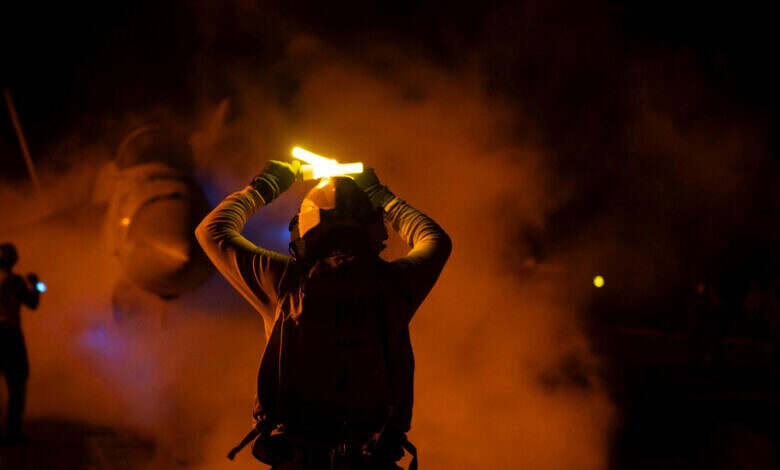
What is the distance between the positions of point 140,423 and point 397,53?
11.6 ft

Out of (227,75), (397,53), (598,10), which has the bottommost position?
(227,75)

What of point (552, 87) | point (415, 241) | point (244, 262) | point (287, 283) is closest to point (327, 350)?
point (287, 283)

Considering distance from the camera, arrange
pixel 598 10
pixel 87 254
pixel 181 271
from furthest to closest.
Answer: pixel 87 254 < pixel 598 10 < pixel 181 271

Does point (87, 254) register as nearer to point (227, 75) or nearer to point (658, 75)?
point (227, 75)

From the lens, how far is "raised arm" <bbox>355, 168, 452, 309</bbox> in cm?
161

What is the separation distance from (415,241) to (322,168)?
48 cm

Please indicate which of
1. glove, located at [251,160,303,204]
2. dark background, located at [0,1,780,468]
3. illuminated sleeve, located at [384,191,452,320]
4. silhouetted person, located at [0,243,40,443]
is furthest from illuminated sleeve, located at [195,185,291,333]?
silhouetted person, located at [0,243,40,443]

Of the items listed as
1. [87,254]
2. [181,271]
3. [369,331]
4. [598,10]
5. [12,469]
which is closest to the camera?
[369,331]

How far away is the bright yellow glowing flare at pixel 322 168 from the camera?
6.49 ft

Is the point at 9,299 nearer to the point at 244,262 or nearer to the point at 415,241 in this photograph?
the point at 244,262

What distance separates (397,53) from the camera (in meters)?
4.12

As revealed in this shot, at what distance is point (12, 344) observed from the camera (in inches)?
169

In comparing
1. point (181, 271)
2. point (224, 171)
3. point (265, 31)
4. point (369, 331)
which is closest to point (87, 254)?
point (181, 271)

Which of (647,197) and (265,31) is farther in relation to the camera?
(647,197)
